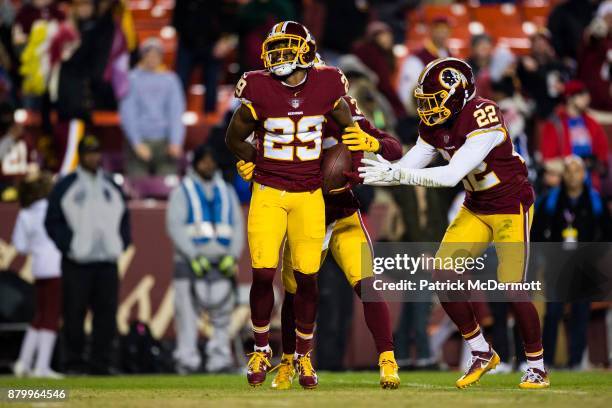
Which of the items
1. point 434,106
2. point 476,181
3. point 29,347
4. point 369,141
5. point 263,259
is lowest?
point 29,347

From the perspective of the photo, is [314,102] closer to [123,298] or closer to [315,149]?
[315,149]

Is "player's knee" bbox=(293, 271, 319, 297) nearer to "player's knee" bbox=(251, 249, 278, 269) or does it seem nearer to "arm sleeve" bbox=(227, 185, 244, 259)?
"player's knee" bbox=(251, 249, 278, 269)

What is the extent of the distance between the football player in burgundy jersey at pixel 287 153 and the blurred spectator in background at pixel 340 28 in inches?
241

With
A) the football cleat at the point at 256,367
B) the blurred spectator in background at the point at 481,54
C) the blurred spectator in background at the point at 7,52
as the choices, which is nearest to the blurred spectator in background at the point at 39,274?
the blurred spectator in background at the point at 7,52

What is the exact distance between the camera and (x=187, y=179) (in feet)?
40.8

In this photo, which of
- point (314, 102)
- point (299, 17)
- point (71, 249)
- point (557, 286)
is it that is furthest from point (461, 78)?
point (299, 17)

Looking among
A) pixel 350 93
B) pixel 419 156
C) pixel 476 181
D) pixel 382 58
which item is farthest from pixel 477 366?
pixel 382 58

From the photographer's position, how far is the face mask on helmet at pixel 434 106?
8.54m

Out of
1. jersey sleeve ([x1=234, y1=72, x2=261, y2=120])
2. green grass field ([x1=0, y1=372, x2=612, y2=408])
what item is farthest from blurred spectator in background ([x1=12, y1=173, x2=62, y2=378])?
jersey sleeve ([x1=234, y1=72, x2=261, y2=120])

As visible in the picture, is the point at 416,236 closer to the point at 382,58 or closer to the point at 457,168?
the point at 382,58

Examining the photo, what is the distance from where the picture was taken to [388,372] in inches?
331

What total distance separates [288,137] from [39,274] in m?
4.55

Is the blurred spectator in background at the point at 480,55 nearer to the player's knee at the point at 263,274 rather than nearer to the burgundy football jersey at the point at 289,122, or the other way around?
the burgundy football jersey at the point at 289,122

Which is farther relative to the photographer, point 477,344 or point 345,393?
point 477,344
